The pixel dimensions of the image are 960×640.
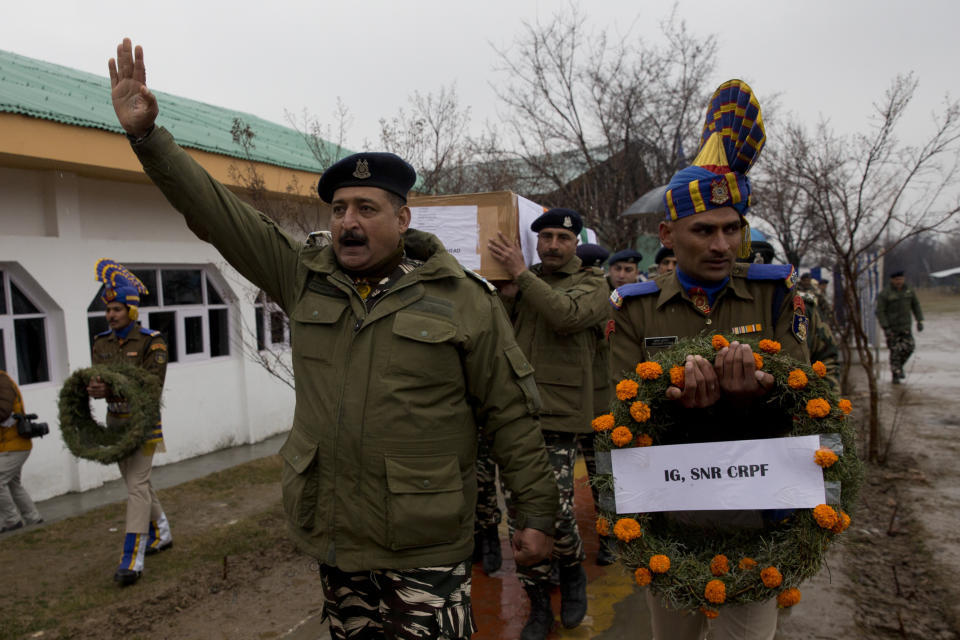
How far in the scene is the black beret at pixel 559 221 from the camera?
13.3 ft

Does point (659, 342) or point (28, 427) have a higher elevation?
point (659, 342)

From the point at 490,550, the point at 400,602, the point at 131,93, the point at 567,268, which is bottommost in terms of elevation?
the point at 490,550

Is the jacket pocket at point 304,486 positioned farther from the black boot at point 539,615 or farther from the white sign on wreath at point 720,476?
the black boot at point 539,615

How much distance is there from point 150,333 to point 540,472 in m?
3.88

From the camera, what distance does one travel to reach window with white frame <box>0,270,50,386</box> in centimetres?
645

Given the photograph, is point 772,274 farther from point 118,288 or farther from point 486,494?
point 118,288

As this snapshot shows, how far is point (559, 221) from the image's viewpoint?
4.06m

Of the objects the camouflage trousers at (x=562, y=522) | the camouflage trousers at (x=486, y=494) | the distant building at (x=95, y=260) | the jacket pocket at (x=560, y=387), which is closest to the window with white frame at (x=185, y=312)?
the distant building at (x=95, y=260)

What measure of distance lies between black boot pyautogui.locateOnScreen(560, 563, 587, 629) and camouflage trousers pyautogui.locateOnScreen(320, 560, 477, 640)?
1.42 m

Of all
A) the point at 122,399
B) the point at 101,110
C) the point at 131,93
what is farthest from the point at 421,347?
the point at 101,110

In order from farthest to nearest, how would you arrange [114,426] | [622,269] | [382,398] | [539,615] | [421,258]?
1. [622,269]
2. [114,426]
3. [539,615]
4. [421,258]
5. [382,398]

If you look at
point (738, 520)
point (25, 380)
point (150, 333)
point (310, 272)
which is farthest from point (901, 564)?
point (25, 380)

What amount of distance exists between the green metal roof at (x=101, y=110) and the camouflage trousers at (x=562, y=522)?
3315 millimetres

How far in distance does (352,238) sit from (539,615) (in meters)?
2.36
